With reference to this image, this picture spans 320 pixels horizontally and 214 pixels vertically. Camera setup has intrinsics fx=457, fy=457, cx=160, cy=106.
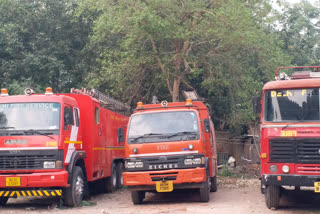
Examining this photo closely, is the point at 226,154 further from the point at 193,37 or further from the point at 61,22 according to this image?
the point at 61,22

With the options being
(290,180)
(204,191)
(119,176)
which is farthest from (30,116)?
(290,180)

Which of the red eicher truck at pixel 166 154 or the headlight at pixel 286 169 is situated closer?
the headlight at pixel 286 169

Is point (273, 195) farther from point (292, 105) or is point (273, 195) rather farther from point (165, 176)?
point (165, 176)

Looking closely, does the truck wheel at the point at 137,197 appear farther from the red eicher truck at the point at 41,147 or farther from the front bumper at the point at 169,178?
the red eicher truck at the point at 41,147

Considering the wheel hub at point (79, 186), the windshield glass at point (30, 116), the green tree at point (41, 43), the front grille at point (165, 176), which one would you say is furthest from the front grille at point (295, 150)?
the green tree at point (41, 43)

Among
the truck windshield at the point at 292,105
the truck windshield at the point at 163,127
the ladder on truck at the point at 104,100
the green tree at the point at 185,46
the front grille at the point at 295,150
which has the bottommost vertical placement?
the front grille at the point at 295,150

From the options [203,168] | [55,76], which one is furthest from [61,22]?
[203,168]

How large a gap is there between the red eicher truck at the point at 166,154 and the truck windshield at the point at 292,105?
6.36ft

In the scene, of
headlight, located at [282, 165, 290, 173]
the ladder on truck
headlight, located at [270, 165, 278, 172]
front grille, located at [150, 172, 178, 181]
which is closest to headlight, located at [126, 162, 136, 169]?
front grille, located at [150, 172, 178, 181]

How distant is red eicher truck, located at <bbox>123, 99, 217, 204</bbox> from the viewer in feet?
35.6

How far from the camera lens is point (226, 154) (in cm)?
2492

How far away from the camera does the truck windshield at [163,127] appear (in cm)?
1118

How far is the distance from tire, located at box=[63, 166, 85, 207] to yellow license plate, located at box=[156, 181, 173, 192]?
2.11 meters

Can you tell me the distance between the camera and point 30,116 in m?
11.0
